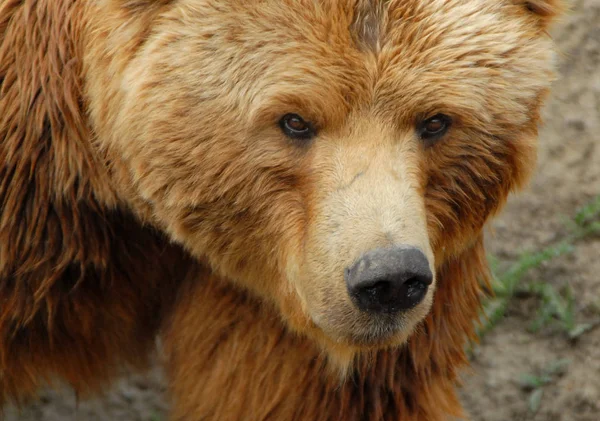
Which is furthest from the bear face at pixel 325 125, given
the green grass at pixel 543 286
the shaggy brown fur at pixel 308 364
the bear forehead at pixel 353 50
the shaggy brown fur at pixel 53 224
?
the green grass at pixel 543 286

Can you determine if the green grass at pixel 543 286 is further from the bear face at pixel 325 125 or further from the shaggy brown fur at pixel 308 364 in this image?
the bear face at pixel 325 125

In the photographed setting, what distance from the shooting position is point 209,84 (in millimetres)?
3443

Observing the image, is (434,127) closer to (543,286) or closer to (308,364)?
(308,364)

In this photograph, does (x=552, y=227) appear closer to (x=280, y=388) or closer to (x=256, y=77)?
(x=280, y=388)

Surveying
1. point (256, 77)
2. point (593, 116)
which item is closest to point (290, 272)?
point (256, 77)

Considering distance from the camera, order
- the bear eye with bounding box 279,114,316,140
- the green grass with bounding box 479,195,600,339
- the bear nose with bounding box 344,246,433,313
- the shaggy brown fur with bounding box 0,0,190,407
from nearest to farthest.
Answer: the bear nose with bounding box 344,246,433,313, the bear eye with bounding box 279,114,316,140, the shaggy brown fur with bounding box 0,0,190,407, the green grass with bounding box 479,195,600,339

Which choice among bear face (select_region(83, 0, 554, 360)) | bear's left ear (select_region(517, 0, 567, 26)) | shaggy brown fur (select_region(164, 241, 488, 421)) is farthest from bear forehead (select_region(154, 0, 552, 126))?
shaggy brown fur (select_region(164, 241, 488, 421))

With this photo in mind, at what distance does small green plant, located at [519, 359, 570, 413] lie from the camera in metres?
5.41

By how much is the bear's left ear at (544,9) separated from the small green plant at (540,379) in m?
2.31

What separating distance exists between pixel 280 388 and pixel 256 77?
54.7 inches

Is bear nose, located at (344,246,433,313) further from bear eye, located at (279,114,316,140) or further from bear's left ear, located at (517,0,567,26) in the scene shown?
bear's left ear, located at (517,0,567,26)

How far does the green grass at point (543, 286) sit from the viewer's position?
5.58 meters

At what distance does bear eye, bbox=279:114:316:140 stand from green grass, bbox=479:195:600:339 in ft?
8.08

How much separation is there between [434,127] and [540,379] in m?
2.42
